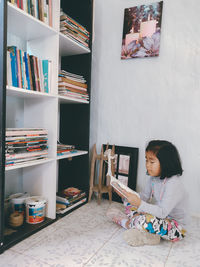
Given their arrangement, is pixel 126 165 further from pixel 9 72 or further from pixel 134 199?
pixel 9 72

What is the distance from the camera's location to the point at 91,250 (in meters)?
1.24

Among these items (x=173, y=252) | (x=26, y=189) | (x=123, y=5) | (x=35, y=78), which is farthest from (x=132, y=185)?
(x=123, y=5)

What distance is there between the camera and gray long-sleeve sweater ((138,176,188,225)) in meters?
1.32

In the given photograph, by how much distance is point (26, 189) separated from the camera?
5.58 feet

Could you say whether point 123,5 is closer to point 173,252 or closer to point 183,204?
point 183,204

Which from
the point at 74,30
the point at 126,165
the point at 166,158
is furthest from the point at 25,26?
the point at 126,165

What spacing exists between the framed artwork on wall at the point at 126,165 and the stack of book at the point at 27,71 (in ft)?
3.04

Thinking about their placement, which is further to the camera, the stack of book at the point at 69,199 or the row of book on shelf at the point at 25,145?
the stack of book at the point at 69,199

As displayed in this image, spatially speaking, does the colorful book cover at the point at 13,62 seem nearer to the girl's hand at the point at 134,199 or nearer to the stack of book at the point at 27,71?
the stack of book at the point at 27,71

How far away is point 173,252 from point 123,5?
2.11 meters

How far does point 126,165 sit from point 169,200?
71 centimetres

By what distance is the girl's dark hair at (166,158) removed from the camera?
1.36 metres

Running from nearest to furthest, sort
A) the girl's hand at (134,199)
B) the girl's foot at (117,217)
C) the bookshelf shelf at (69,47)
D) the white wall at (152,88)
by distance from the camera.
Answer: the girl's hand at (134,199) → the girl's foot at (117,217) → the bookshelf shelf at (69,47) → the white wall at (152,88)

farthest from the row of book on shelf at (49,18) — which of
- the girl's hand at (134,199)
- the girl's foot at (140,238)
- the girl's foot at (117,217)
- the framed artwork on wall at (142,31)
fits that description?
the girl's foot at (140,238)
